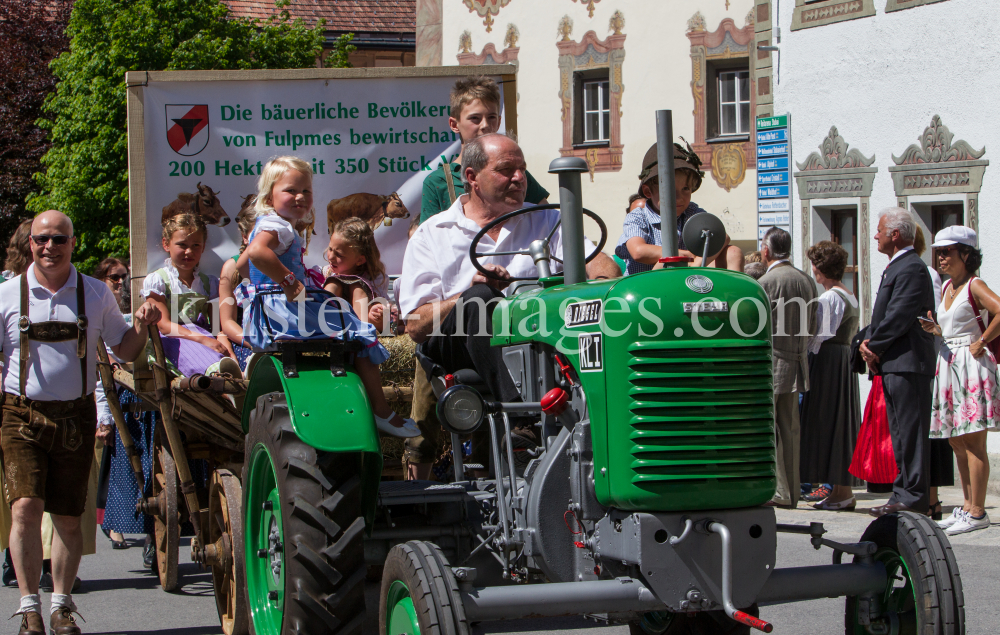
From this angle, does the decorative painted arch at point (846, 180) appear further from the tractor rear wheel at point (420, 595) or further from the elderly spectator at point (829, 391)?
the tractor rear wheel at point (420, 595)

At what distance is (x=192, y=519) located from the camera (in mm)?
5879

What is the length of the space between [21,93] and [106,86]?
162 inches

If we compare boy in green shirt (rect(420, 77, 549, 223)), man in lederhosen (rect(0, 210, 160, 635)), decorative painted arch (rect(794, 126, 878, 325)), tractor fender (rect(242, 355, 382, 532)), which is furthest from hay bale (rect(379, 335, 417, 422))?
decorative painted arch (rect(794, 126, 878, 325))

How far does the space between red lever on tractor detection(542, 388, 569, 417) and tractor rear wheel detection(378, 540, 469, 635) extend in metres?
0.54

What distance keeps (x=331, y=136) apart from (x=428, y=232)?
328 cm

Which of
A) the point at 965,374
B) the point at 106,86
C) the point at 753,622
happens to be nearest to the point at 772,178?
the point at 965,374

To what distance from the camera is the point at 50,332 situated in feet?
18.2

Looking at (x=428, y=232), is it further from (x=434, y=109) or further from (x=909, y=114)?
(x=909, y=114)

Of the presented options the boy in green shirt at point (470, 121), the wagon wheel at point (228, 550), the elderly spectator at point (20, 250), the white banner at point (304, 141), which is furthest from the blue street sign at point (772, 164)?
the wagon wheel at point (228, 550)

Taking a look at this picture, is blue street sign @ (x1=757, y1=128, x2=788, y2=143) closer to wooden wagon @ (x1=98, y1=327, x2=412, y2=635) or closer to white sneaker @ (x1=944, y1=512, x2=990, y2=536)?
white sneaker @ (x1=944, y1=512, x2=990, y2=536)

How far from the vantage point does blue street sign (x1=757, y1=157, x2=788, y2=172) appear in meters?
13.6

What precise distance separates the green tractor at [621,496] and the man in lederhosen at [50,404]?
1.80 meters

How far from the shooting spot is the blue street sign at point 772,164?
13.6 metres

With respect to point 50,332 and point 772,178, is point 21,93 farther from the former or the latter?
point 50,332
